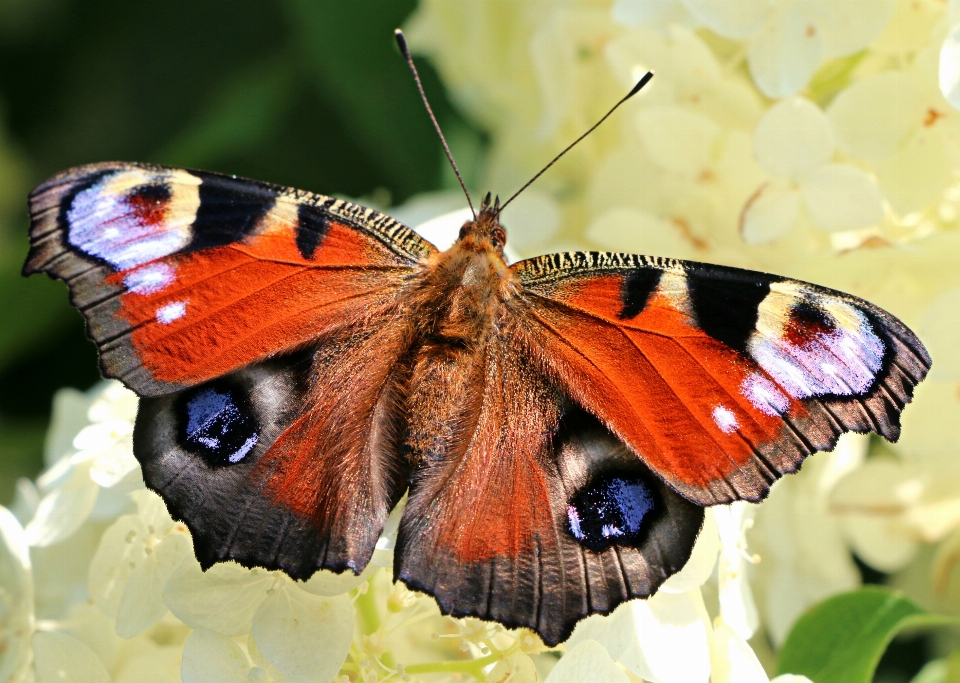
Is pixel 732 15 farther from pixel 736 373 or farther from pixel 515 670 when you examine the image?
pixel 515 670

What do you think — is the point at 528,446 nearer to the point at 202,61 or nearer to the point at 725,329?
the point at 725,329

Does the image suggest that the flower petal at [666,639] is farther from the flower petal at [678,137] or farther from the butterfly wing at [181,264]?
the flower petal at [678,137]

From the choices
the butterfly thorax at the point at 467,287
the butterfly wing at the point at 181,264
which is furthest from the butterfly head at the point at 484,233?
the butterfly wing at the point at 181,264

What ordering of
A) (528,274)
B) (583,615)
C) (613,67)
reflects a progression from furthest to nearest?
(613,67) < (528,274) < (583,615)

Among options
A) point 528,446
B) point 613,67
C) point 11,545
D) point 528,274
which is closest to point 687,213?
point 613,67

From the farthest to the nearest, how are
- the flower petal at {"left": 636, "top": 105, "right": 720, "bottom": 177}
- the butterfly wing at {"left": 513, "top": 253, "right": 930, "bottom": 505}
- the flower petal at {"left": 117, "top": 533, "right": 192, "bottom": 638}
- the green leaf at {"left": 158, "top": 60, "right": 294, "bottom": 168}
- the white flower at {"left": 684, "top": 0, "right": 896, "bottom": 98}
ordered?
the green leaf at {"left": 158, "top": 60, "right": 294, "bottom": 168}, the flower petal at {"left": 636, "top": 105, "right": 720, "bottom": 177}, the white flower at {"left": 684, "top": 0, "right": 896, "bottom": 98}, the flower petal at {"left": 117, "top": 533, "right": 192, "bottom": 638}, the butterfly wing at {"left": 513, "top": 253, "right": 930, "bottom": 505}

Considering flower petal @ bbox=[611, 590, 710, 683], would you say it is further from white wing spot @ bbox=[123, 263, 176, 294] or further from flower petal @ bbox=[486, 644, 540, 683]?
white wing spot @ bbox=[123, 263, 176, 294]

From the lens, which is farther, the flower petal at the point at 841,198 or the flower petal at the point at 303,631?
the flower petal at the point at 841,198

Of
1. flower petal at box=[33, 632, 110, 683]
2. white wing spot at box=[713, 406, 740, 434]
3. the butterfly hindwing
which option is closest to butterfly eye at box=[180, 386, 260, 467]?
the butterfly hindwing
